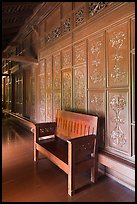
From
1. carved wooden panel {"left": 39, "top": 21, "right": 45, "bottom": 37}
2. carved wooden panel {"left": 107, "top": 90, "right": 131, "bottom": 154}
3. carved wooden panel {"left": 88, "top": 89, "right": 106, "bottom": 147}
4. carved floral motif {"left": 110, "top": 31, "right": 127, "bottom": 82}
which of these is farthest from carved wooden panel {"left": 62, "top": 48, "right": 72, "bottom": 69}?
carved wooden panel {"left": 39, "top": 21, "right": 45, "bottom": 37}

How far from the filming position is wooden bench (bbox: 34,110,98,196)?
2.02 m

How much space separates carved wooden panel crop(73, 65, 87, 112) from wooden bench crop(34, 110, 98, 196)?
0.92 feet

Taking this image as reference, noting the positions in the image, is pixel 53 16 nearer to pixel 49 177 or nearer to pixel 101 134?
pixel 101 134

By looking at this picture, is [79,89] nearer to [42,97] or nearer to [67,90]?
[67,90]

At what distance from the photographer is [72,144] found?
1.98 meters

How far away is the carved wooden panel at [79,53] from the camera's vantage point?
2881 millimetres

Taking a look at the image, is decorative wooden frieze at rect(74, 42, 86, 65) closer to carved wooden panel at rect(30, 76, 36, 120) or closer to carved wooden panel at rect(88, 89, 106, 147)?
carved wooden panel at rect(88, 89, 106, 147)

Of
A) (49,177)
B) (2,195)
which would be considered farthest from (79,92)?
(2,195)

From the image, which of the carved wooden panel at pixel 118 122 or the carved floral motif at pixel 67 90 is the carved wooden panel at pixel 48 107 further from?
the carved wooden panel at pixel 118 122

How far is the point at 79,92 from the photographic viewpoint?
306 centimetres

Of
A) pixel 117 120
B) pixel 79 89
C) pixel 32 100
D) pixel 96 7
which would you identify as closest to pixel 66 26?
pixel 96 7

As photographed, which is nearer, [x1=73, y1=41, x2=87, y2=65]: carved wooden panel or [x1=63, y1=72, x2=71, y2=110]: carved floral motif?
[x1=73, y1=41, x2=87, y2=65]: carved wooden panel

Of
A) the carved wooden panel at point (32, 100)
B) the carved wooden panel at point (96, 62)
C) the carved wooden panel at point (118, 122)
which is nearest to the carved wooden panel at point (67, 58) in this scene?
the carved wooden panel at point (96, 62)

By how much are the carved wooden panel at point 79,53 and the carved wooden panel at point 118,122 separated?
873 mm
